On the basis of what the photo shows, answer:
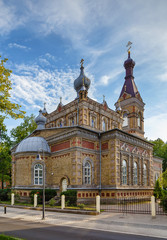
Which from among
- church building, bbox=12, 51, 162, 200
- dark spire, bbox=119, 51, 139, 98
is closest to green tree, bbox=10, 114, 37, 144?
church building, bbox=12, 51, 162, 200

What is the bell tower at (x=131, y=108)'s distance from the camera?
3647 centimetres

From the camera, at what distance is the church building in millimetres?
23797

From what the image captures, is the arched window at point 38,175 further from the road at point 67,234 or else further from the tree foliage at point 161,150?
the tree foliage at point 161,150

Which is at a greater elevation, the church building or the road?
the church building

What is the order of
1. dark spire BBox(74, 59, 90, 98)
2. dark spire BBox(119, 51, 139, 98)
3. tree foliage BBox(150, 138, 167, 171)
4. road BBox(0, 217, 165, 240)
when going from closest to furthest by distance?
road BBox(0, 217, 165, 240) → dark spire BBox(74, 59, 90, 98) → dark spire BBox(119, 51, 139, 98) → tree foliage BBox(150, 138, 167, 171)

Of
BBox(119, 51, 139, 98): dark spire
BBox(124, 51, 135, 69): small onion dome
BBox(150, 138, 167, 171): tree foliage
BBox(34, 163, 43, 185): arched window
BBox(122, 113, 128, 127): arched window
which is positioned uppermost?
BBox(124, 51, 135, 69): small onion dome

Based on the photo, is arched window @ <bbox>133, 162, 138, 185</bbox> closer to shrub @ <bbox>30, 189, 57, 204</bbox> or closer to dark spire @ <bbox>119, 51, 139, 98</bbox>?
shrub @ <bbox>30, 189, 57, 204</bbox>

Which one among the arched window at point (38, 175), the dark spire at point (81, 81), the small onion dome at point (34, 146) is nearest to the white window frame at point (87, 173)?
the arched window at point (38, 175)

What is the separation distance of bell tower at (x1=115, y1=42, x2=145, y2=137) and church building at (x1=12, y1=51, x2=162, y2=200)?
16.7 ft

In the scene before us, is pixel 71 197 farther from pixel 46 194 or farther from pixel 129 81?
pixel 129 81

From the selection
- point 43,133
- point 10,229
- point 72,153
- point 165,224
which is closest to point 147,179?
point 72,153

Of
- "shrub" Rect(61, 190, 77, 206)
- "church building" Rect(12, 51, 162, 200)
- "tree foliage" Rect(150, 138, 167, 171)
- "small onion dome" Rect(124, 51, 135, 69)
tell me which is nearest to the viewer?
"shrub" Rect(61, 190, 77, 206)

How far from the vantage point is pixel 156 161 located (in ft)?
133

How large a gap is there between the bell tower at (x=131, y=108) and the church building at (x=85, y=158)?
510cm
